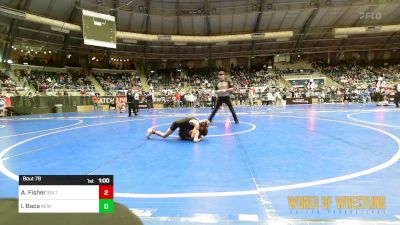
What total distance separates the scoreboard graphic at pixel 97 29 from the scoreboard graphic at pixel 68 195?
2715 cm

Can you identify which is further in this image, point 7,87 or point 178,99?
point 178,99

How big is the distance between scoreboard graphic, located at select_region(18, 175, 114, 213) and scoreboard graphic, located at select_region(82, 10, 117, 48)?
27.2 meters

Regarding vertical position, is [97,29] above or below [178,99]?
above

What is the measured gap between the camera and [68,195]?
1108 millimetres

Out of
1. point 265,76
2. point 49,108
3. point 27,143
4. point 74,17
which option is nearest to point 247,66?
point 265,76

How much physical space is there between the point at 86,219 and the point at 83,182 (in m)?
0.13

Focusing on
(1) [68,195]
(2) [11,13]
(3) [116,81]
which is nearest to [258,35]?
(3) [116,81]

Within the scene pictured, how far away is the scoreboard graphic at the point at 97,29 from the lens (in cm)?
2614

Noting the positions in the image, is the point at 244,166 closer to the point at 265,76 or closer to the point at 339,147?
the point at 339,147

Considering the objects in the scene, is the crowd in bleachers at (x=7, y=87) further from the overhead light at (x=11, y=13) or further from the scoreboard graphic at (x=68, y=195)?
the scoreboard graphic at (x=68, y=195)

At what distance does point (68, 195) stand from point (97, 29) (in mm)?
28164

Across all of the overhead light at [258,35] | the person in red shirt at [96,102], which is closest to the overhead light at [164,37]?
the overhead light at [258,35]
